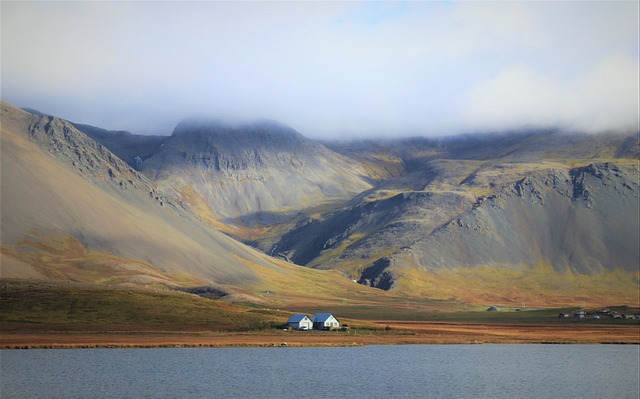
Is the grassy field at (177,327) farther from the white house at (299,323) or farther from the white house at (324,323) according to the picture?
the white house at (324,323)

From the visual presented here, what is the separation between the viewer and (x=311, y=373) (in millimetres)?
86250

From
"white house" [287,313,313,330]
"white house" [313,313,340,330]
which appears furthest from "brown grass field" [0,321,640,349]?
"white house" [287,313,313,330]

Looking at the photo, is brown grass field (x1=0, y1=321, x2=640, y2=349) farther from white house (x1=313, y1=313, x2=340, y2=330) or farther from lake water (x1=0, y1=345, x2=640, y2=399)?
lake water (x1=0, y1=345, x2=640, y2=399)

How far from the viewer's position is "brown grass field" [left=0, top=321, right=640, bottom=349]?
114562 mm

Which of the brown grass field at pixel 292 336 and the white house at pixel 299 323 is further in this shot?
the white house at pixel 299 323

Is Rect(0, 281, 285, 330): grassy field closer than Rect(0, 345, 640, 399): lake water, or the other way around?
Rect(0, 345, 640, 399): lake water

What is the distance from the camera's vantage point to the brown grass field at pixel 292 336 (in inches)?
4510

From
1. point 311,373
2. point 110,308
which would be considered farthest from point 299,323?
point 311,373

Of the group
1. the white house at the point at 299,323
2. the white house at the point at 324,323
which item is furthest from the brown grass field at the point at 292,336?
the white house at the point at 299,323

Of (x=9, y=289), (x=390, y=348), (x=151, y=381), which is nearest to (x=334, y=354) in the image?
(x=390, y=348)

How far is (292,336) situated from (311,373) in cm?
4882

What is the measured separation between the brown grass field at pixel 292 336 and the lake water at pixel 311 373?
275 inches

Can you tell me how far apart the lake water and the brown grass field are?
6.97m

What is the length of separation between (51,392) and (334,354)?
162 ft
